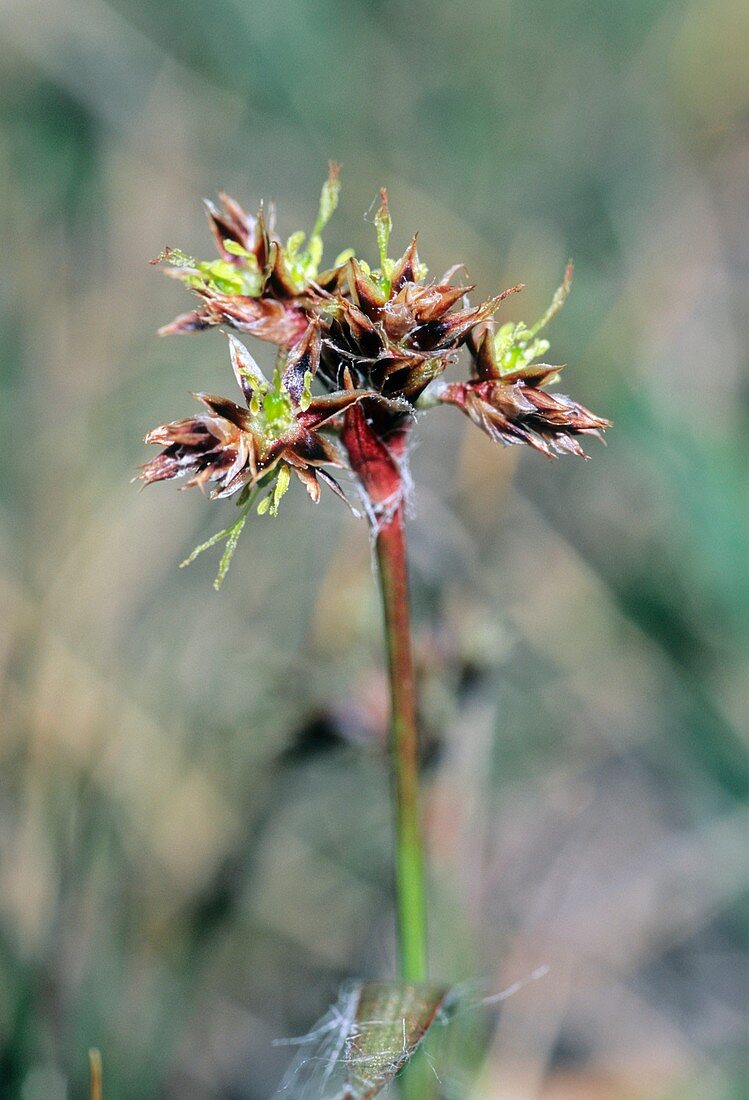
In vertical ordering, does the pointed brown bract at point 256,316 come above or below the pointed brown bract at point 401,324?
above

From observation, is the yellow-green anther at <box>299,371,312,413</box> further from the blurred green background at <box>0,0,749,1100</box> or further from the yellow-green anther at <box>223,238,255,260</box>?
the blurred green background at <box>0,0,749,1100</box>

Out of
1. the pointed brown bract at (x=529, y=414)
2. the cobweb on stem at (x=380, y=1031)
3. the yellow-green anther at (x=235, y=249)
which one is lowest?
the cobweb on stem at (x=380, y=1031)

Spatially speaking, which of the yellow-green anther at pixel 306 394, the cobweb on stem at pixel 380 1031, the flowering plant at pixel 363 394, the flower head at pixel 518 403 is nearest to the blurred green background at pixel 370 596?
the cobweb on stem at pixel 380 1031

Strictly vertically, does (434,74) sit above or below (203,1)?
below

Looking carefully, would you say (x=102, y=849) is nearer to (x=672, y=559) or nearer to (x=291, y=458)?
(x=291, y=458)

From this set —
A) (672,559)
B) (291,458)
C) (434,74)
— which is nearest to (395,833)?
(291,458)

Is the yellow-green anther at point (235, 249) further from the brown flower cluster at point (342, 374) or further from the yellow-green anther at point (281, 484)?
the yellow-green anther at point (281, 484)
